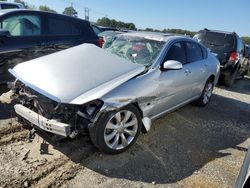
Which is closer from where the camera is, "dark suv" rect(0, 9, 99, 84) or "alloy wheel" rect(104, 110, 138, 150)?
"alloy wheel" rect(104, 110, 138, 150)

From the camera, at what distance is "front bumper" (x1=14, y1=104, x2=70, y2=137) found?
3426mm

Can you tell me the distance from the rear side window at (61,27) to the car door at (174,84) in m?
2.93

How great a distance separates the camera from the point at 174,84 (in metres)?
4.93

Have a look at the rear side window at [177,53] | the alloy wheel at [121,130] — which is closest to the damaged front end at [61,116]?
the alloy wheel at [121,130]

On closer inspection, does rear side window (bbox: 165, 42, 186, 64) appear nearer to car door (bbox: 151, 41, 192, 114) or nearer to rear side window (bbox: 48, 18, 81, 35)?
car door (bbox: 151, 41, 192, 114)

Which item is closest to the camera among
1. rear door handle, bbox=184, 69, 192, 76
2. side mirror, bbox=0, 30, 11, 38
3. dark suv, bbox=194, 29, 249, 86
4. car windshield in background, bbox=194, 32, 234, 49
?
rear door handle, bbox=184, 69, 192, 76

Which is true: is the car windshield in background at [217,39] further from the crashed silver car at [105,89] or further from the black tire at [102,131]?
the black tire at [102,131]

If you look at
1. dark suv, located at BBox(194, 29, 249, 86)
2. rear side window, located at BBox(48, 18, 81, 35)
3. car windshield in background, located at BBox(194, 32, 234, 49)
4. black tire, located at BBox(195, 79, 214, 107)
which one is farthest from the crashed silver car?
car windshield in background, located at BBox(194, 32, 234, 49)

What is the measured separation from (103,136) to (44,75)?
1.13m

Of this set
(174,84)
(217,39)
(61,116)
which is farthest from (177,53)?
(217,39)

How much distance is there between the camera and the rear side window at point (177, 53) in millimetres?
4940

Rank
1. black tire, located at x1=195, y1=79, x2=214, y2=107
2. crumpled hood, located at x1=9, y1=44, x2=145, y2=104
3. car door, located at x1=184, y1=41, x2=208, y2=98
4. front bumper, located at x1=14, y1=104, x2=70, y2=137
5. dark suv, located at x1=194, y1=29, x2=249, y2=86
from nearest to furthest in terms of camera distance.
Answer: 1. front bumper, located at x1=14, y1=104, x2=70, y2=137
2. crumpled hood, located at x1=9, y1=44, x2=145, y2=104
3. car door, located at x1=184, y1=41, x2=208, y2=98
4. black tire, located at x1=195, y1=79, x2=214, y2=107
5. dark suv, located at x1=194, y1=29, x2=249, y2=86

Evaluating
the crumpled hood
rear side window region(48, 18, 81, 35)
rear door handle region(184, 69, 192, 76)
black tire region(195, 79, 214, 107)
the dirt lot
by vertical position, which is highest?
rear side window region(48, 18, 81, 35)

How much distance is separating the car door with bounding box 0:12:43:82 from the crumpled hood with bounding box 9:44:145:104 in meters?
1.77
